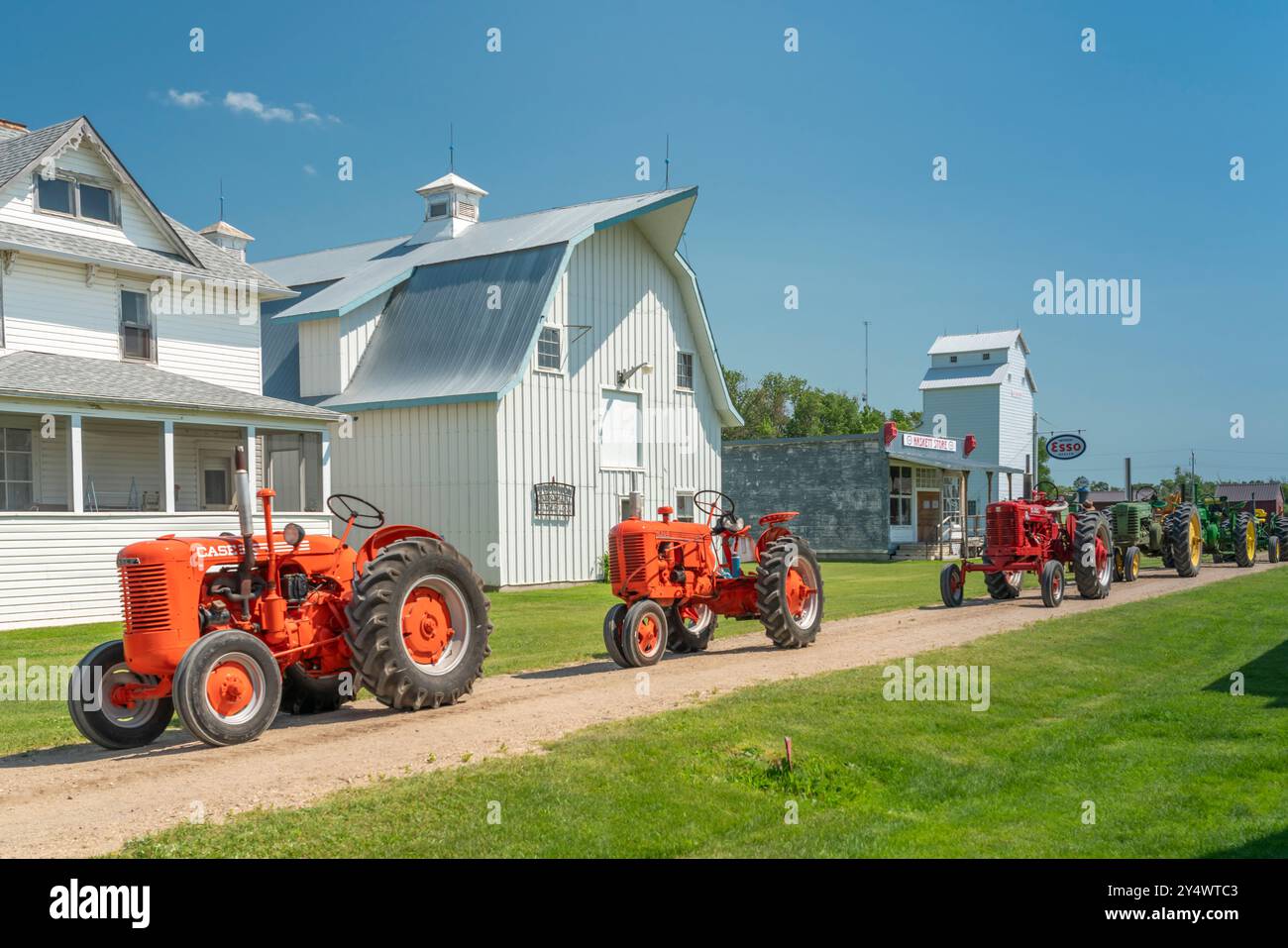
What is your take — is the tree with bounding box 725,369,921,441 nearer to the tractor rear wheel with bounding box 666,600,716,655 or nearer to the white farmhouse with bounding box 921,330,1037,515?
the white farmhouse with bounding box 921,330,1037,515

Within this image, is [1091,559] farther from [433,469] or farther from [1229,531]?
[433,469]

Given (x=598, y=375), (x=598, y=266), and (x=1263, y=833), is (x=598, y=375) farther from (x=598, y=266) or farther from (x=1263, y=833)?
(x=1263, y=833)

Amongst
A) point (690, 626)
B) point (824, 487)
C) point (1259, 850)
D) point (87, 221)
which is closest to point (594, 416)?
point (87, 221)

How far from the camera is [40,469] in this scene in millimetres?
21516

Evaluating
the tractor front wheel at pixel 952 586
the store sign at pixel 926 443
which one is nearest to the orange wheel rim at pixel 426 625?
the tractor front wheel at pixel 952 586

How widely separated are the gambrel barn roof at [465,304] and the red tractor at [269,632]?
46.5 ft

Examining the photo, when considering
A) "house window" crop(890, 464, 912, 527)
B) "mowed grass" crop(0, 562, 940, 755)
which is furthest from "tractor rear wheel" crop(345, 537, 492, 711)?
"house window" crop(890, 464, 912, 527)

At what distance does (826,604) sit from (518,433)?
8102 millimetres

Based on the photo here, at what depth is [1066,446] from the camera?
40.1m

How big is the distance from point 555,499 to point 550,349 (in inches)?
137

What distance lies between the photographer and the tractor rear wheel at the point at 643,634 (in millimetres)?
12297

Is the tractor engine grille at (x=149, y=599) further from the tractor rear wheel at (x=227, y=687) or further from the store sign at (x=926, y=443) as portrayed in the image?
the store sign at (x=926, y=443)

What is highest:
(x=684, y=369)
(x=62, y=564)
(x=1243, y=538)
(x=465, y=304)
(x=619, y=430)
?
(x=465, y=304)
